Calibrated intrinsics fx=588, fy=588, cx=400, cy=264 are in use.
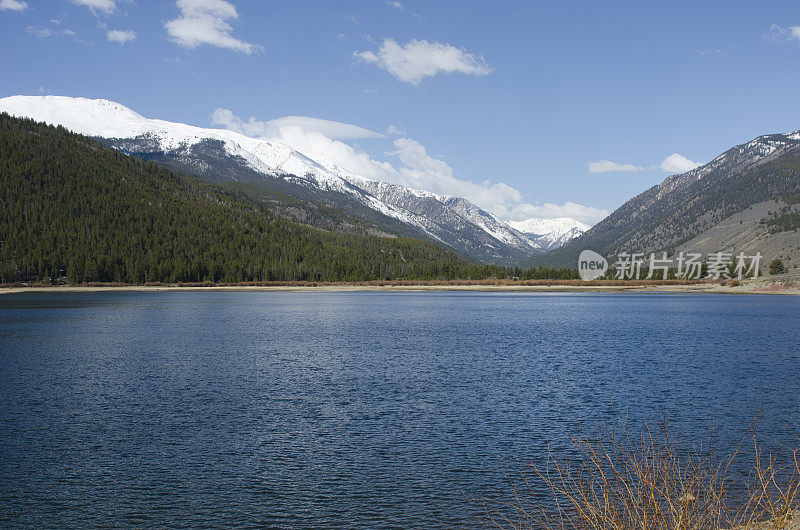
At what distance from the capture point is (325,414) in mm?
29906

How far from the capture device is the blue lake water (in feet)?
61.4

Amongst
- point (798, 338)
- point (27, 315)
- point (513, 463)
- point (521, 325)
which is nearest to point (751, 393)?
point (513, 463)

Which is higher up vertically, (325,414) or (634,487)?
(634,487)

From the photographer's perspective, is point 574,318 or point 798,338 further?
point 574,318

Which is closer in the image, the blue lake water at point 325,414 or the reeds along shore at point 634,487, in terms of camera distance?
the reeds along shore at point 634,487

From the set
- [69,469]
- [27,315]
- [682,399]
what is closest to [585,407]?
[682,399]

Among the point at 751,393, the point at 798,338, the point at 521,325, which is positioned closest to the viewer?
the point at 751,393

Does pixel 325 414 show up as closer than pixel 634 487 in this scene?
No

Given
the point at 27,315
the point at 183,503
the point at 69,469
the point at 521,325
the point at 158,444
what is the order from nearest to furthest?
the point at 183,503
the point at 69,469
the point at 158,444
the point at 521,325
the point at 27,315

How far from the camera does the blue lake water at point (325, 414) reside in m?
18.7

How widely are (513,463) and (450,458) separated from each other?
240cm

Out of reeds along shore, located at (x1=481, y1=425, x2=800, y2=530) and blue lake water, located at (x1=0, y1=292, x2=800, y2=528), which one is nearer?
reeds along shore, located at (x1=481, y1=425, x2=800, y2=530)

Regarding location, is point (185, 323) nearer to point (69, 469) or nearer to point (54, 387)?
point (54, 387)

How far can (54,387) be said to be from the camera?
36531 mm
